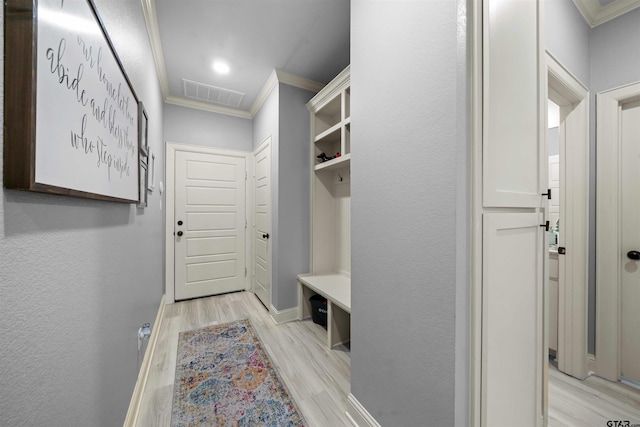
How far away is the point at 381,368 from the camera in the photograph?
1.20m

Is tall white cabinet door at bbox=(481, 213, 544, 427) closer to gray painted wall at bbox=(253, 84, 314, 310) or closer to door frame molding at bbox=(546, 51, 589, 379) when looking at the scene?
door frame molding at bbox=(546, 51, 589, 379)

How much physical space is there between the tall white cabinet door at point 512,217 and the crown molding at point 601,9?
3.31 feet

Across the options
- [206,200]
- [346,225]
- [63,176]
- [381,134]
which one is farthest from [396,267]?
[206,200]

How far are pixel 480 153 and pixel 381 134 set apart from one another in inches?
17.5

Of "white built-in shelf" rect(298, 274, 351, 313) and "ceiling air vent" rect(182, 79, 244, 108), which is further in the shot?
"ceiling air vent" rect(182, 79, 244, 108)

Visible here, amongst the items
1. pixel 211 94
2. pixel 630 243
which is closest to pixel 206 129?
pixel 211 94

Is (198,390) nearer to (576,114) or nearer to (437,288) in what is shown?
(437,288)

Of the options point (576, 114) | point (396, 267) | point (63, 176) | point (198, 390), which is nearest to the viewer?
point (63, 176)

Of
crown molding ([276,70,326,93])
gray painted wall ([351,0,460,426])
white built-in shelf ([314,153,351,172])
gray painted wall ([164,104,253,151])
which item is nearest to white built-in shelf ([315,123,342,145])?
white built-in shelf ([314,153,351,172])

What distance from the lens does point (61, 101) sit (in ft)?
1.98

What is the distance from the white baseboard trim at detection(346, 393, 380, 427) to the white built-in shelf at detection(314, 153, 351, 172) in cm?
175

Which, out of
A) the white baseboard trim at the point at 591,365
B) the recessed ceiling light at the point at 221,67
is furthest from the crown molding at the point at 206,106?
the white baseboard trim at the point at 591,365

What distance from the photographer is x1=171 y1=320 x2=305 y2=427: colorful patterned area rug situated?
4.69ft

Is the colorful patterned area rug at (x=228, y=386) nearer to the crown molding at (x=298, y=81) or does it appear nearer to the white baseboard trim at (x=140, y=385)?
the white baseboard trim at (x=140, y=385)
